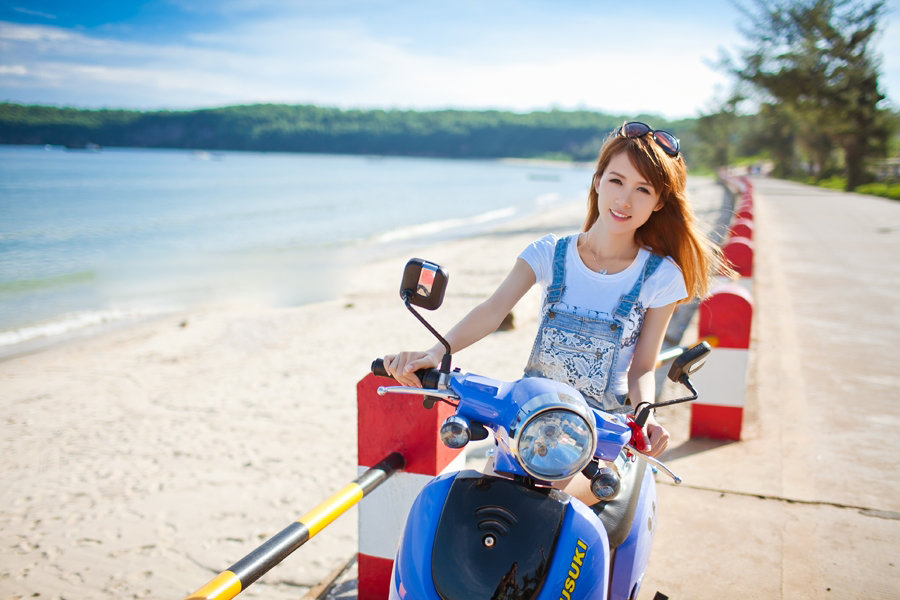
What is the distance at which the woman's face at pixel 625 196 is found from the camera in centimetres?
218

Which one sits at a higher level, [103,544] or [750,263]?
[750,263]

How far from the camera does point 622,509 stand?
1962mm

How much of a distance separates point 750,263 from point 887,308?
327 cm

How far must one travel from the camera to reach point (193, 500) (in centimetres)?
483

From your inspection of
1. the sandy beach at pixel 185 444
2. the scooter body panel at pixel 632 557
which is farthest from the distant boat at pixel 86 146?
the scooter body panel at pixel 632 557

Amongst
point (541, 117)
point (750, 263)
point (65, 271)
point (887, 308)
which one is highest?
point (541, 117)

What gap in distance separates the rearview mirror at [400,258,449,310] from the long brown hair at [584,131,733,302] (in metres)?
0.91

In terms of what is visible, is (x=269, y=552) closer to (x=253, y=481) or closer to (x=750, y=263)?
(x=253, y=481)

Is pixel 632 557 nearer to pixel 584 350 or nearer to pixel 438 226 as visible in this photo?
pixel 584 350

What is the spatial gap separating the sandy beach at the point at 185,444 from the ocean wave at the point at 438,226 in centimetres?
1357

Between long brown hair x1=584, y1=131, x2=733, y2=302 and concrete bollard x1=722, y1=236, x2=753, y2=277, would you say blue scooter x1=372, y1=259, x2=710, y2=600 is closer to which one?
long brown hair x1=584, y1=131, x2=733, y2=302

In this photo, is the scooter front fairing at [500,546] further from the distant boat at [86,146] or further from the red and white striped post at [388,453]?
the distant boat at [86,146]

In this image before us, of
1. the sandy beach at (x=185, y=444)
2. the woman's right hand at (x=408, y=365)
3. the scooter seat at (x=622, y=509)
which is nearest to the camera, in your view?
the woman's right hand at (x=408, y=365)

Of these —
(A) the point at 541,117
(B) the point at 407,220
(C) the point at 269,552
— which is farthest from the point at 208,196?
(A) the point at 541,117
